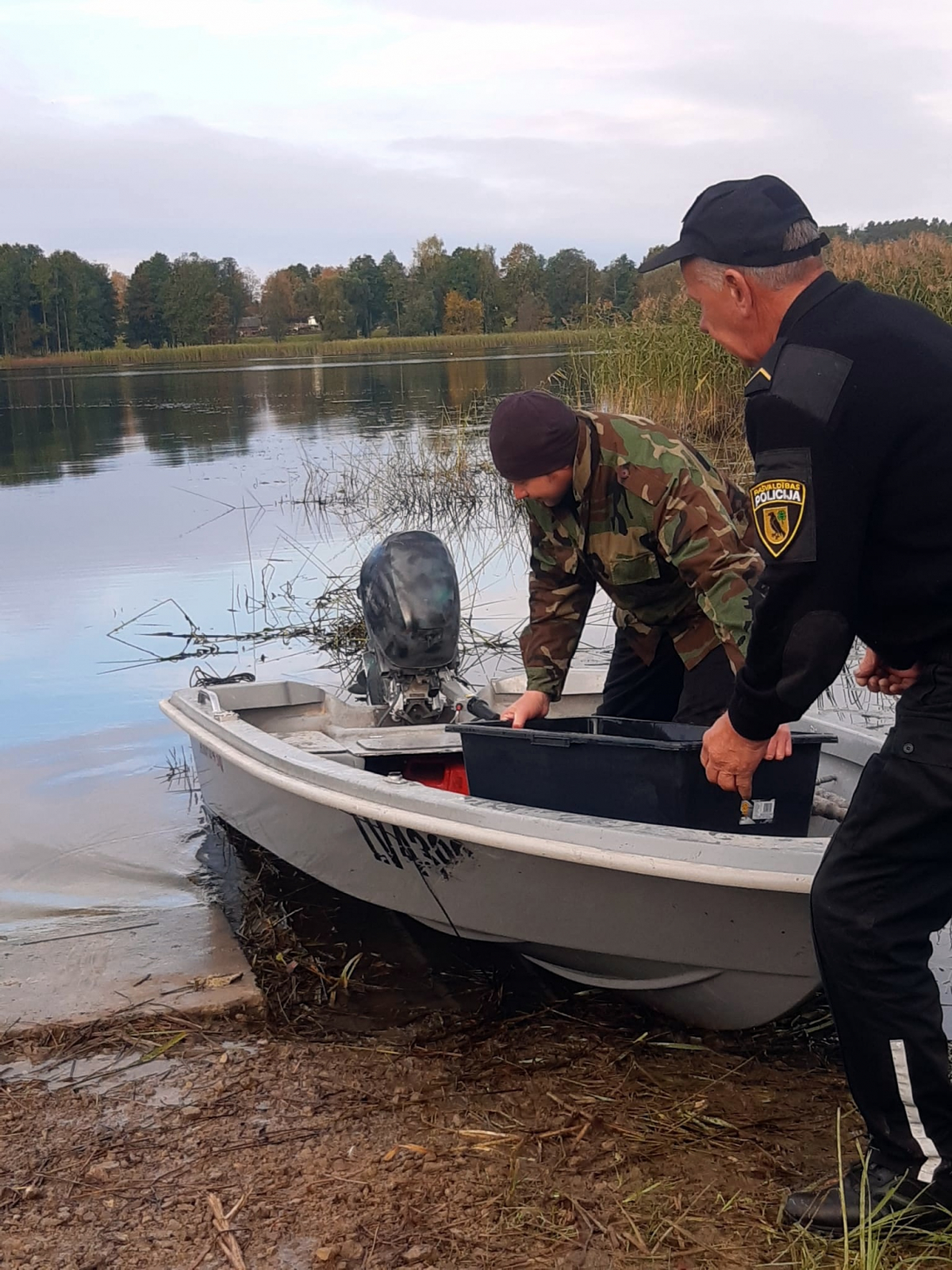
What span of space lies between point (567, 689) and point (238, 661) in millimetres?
3748

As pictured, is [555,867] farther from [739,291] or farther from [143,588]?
[143,588]

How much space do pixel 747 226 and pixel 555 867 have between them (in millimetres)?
1658

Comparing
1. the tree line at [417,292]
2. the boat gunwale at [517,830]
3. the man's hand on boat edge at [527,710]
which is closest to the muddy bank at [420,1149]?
the boat gunwale at [517,830]

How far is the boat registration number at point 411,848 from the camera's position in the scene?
3430mm

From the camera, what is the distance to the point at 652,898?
3.08m

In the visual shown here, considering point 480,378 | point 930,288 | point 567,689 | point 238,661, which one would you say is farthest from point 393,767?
point 480,378

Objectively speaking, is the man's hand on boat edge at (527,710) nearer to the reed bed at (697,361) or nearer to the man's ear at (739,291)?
the man's ear at (739,291)

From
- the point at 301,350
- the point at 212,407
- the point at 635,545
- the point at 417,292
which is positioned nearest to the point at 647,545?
the point at 635,545

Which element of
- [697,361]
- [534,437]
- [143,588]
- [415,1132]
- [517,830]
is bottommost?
Answer: [415,1132]

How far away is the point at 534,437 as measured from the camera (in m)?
3.41

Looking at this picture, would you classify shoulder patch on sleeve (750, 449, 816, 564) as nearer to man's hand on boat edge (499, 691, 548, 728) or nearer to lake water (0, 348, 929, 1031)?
man's hand on boat edge (499, 691, 548, 728)

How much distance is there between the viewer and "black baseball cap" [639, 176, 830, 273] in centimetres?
226

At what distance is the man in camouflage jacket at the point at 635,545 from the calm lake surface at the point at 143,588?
1.99m

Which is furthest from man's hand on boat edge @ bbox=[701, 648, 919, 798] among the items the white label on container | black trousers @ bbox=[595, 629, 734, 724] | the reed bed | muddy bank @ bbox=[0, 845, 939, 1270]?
the reed bed
